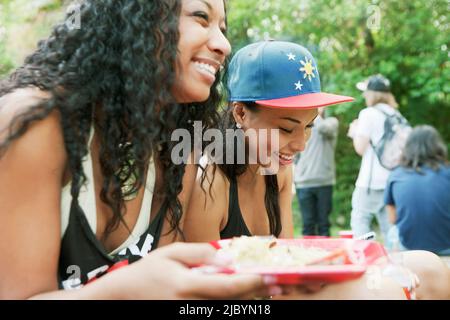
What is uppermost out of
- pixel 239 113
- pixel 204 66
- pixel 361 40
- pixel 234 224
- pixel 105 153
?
pixel 361 40

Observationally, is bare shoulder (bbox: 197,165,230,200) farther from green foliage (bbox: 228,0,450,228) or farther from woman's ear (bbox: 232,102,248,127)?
green foliage (bbox: 228,0,450,228)

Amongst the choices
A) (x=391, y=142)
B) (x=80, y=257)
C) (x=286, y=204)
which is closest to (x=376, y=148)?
(x=391, y=142)

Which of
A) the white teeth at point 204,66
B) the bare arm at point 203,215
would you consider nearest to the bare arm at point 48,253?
the white teeth at point 204,66

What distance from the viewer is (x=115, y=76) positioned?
1.71 meters

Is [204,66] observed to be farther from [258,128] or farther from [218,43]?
[258,128]

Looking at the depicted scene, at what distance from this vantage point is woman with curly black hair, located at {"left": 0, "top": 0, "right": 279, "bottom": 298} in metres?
1.43

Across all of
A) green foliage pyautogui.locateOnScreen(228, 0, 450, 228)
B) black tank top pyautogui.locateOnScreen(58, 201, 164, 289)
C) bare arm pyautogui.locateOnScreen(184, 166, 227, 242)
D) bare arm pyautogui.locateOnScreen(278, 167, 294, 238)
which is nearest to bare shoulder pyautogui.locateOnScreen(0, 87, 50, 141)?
black tank top pyautogui.locateOnScreen(58, 201, 164, 289)

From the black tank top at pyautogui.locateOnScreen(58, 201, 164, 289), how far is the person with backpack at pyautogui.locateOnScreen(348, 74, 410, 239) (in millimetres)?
4080

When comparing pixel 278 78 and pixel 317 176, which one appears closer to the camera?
pixel 278 78

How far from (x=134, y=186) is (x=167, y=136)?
0.79 ft

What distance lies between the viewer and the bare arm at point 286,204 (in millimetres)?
2705

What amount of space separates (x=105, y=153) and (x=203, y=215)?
651 millimetres

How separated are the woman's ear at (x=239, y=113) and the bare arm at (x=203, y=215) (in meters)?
0.35

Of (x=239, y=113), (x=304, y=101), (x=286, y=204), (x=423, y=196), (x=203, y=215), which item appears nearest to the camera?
(x=203, y=215)
